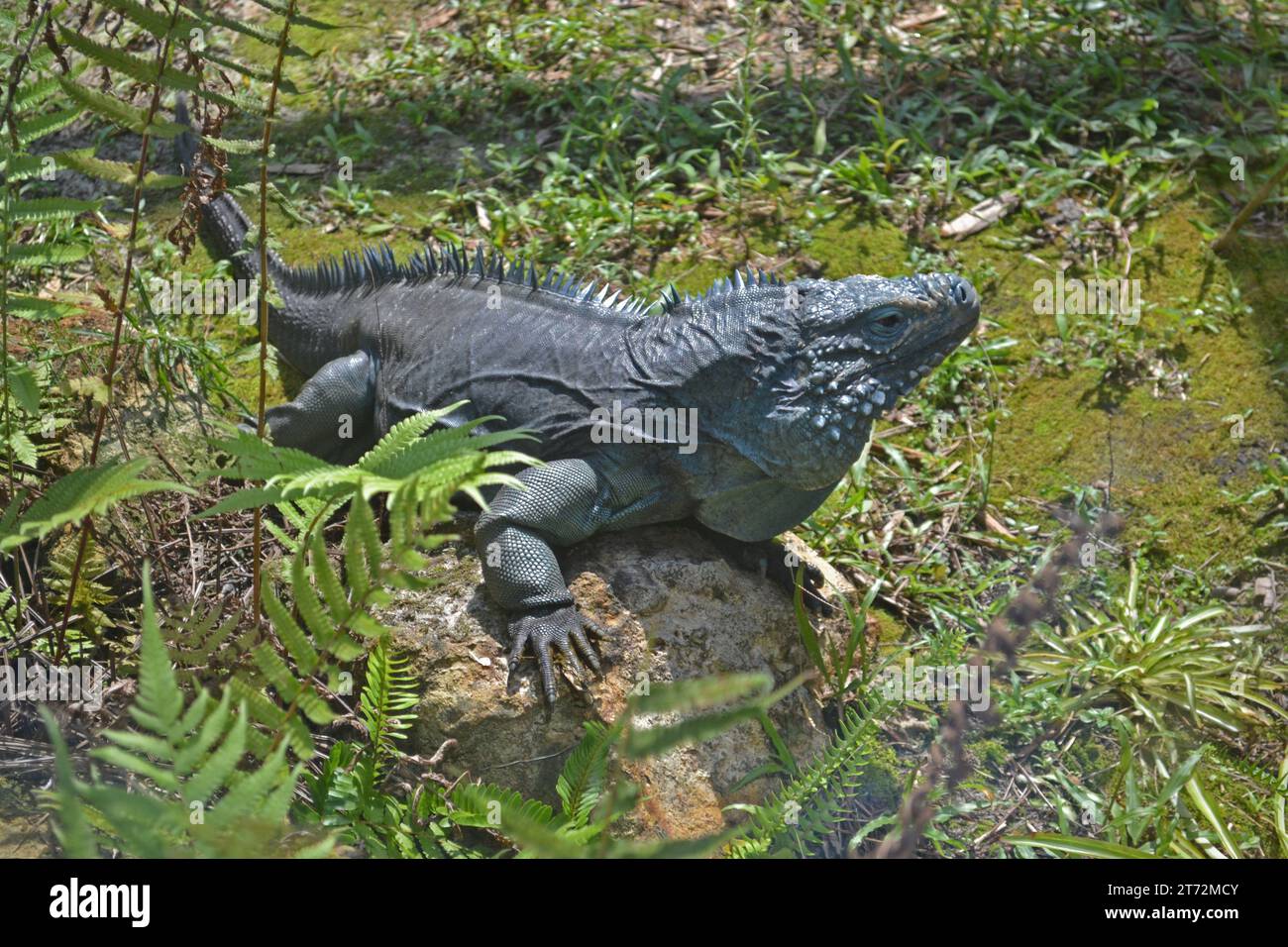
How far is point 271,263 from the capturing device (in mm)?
6332

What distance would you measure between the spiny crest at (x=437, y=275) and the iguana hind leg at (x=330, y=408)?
48cm

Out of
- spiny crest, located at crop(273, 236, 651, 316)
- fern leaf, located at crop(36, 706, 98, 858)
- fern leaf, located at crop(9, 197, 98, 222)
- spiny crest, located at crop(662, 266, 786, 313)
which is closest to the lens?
fern leaf, located at crop(36, 706, 98, 858)

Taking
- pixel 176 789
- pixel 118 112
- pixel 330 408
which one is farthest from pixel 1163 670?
pixel 118 112

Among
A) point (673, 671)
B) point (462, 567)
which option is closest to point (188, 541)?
point (462, 567)

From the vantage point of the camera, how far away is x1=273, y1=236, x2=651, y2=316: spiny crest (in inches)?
213

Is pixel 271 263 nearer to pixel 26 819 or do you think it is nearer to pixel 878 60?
pixel 26 819

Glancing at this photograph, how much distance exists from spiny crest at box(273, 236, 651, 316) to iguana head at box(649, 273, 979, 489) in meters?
0.74

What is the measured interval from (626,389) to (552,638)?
1.14 metres

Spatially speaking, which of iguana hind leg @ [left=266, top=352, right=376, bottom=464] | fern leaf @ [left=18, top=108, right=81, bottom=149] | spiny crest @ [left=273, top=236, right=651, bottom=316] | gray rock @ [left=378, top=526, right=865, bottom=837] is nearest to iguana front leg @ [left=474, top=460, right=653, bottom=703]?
gray rock @ [left=378, top=526, right=865, bottom=837]

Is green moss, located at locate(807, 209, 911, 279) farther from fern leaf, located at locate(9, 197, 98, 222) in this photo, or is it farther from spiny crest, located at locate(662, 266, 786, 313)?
fern leaf, located at locate(9, 197, 98, 222)

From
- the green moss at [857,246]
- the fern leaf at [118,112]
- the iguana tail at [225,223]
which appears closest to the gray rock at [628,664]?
the fern leaf at [118,112]

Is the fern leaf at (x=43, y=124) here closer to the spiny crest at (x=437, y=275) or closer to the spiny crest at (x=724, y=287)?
the spiny crest at (x=437, y=275)

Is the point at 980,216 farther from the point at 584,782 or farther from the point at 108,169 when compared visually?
the point at 108,169

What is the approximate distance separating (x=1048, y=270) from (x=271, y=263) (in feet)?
15.7
